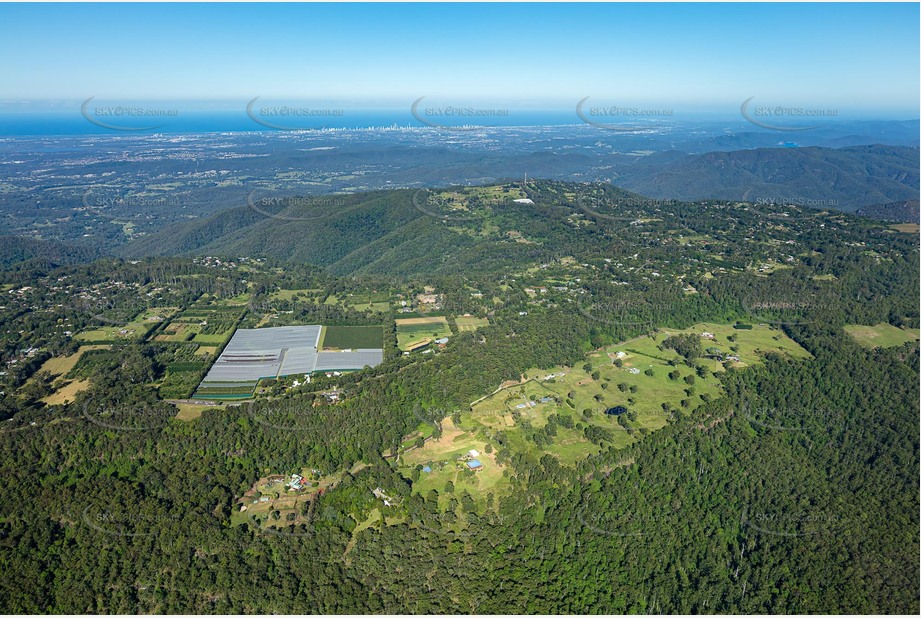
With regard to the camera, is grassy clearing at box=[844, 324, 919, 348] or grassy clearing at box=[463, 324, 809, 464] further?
grassy clearing at box=[844, 324, 919, 348]

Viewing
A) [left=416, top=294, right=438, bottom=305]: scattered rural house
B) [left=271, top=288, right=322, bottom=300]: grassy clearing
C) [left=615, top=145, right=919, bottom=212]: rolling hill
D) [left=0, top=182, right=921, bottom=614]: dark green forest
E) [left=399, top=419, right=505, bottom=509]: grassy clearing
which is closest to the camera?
[left=0, top=182, right=921, bottom=614]: dark green forest

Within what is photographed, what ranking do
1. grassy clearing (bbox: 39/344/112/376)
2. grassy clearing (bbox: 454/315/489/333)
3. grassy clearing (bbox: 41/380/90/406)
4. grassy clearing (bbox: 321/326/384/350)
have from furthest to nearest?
grassy clearing (bbox: 454/315/489/333)
grassy clearing (bbox: 321/326/384/350)
grassy clearing (bbox: 39/344/112/376)
grassy clearing (bbox: 41/380/90/406)

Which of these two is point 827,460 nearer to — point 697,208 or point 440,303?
point 440,303

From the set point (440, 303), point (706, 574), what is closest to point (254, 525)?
point (706, 574)

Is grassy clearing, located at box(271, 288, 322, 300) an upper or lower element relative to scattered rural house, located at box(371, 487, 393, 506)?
upper

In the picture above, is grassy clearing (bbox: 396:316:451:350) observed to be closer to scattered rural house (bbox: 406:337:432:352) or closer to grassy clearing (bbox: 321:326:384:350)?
scattered rural house (bbox: 406:337:432:352)

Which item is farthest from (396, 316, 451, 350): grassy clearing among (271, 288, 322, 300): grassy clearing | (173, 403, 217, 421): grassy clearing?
(173, 403, 217, 421): grassy clearing
